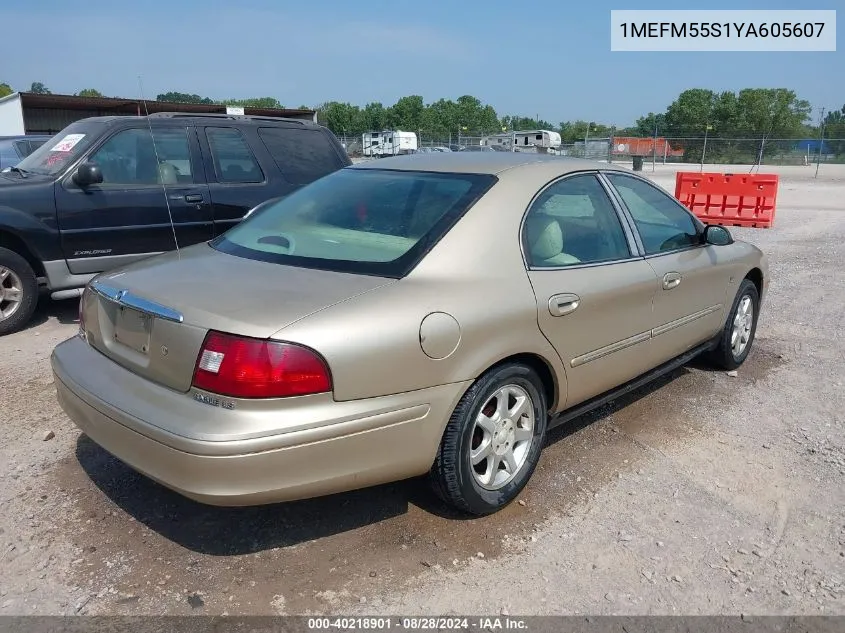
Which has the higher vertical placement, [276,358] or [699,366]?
[276,358]

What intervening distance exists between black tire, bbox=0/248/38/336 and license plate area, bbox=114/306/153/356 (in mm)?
3544

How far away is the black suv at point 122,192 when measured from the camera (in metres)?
5.73

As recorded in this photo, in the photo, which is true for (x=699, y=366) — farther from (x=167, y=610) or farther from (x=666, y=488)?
(x=167, y=610)

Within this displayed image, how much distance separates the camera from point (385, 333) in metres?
2.53

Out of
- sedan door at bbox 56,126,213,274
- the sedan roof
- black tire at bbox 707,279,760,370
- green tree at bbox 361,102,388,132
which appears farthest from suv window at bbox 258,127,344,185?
green tree at bbox 361,102,388,132

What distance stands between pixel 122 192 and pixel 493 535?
4.75m

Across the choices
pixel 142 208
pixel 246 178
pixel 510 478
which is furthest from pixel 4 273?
pixel 510 478

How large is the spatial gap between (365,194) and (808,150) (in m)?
45.0

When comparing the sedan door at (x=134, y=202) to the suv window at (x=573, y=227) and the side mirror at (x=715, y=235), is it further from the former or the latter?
the side mirror at (x=715, y=235)

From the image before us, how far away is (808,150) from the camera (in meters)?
40.9

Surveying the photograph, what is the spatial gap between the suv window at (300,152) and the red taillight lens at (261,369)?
192 inches

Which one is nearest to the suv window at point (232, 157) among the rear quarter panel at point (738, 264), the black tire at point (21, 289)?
the black tire at point (21, 289)

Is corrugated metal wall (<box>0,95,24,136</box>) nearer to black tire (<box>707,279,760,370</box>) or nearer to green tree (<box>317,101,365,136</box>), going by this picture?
black tire (<box>707,279,760,370</box>)

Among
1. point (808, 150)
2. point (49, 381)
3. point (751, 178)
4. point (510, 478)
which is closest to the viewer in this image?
point (510, 478)
